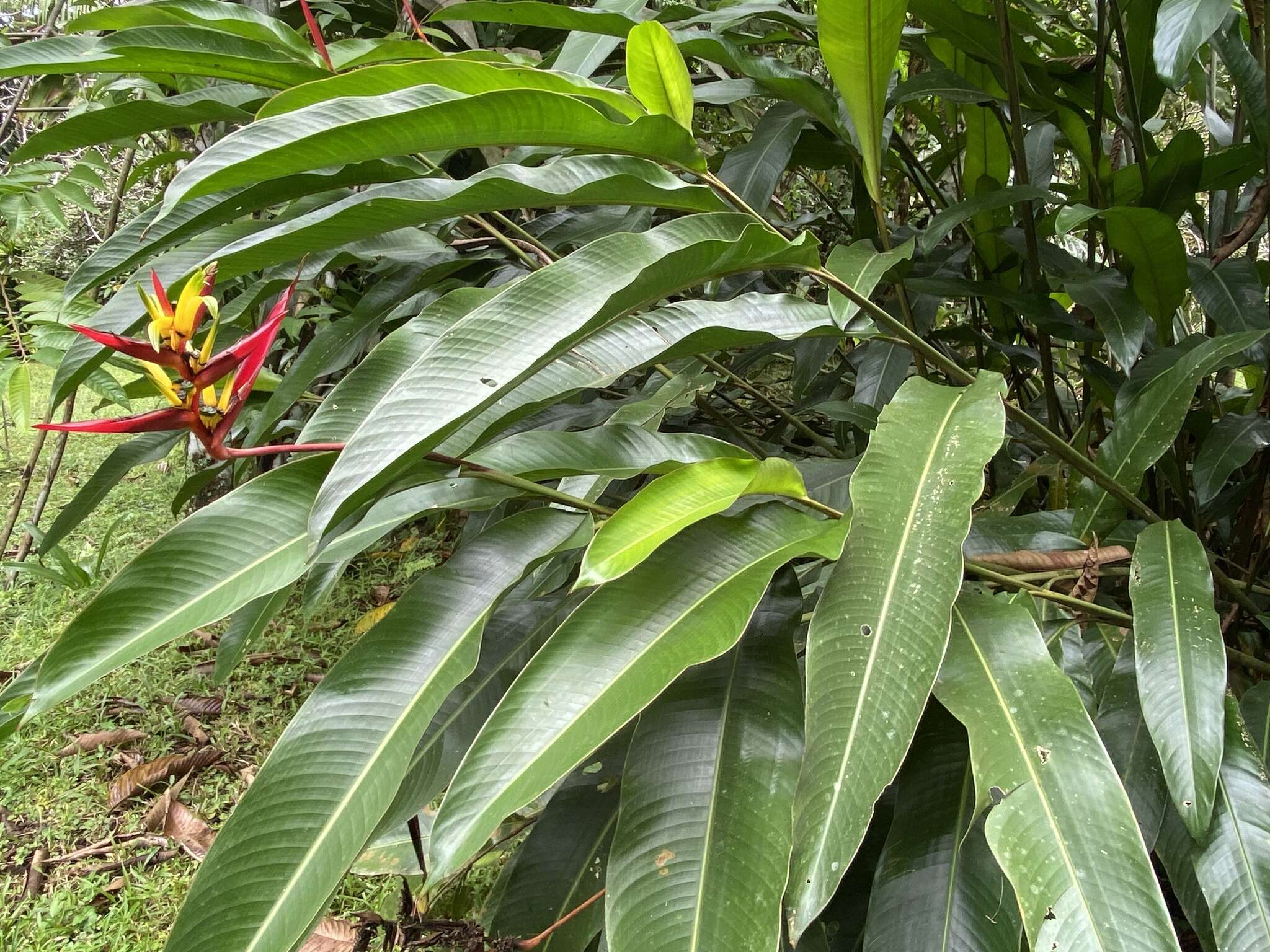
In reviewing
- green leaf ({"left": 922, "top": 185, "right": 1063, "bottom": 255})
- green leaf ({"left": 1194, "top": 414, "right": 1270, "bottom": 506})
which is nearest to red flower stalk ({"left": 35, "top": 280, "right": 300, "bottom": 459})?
green leaf ({"left": 922, "top": 185, "right": 1063, "bottom": 255})

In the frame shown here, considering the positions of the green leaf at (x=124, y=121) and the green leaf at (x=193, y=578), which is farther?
the green leaf at (x=124, y=121)

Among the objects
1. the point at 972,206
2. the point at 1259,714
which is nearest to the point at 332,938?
the point at 1259,714

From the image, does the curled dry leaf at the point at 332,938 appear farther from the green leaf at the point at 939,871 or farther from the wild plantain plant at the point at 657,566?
the green leaf at the point at 939,871

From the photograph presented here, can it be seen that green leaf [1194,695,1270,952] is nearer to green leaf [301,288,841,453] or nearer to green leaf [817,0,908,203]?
green leaf [301,288,841,453]

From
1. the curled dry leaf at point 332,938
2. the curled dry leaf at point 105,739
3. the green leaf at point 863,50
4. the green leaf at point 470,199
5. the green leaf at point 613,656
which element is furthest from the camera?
the curled dry leaf at point 105,739

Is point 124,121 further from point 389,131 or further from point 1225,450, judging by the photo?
point 1225,450

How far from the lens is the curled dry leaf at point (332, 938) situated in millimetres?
1023

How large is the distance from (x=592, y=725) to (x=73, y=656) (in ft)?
0.84

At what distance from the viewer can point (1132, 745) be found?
1.70ft

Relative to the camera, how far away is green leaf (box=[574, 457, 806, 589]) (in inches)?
14.5

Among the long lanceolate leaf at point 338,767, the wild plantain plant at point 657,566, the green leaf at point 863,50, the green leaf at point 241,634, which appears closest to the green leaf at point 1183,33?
the wild plantain plant at point 657,566

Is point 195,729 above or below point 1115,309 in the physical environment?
below

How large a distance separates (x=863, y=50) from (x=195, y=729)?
1.57 m

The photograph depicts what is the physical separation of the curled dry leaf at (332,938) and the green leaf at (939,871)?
82cm
